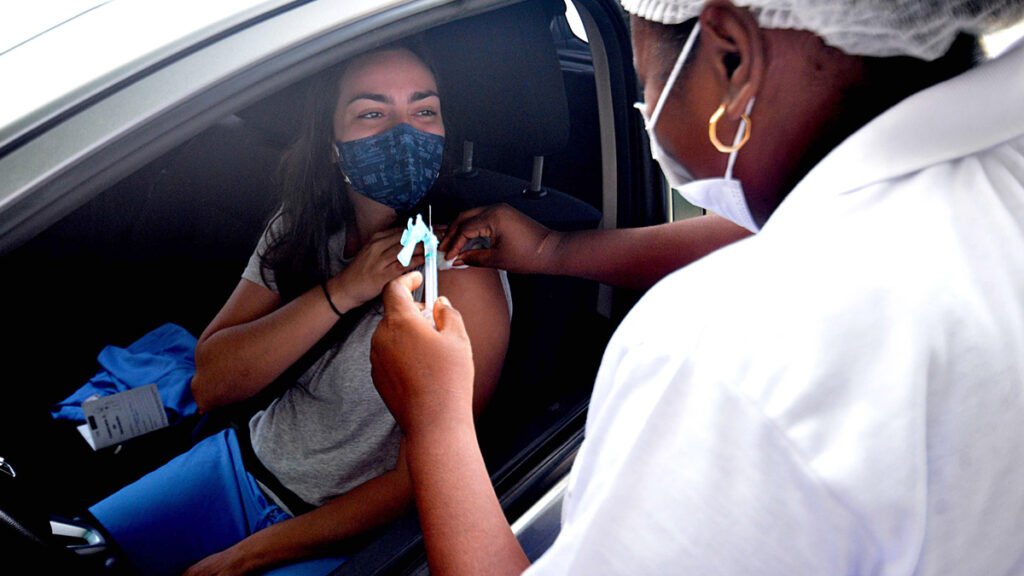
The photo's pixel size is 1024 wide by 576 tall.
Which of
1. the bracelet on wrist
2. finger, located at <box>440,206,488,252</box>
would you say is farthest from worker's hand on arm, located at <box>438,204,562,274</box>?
the bracelet on wrist

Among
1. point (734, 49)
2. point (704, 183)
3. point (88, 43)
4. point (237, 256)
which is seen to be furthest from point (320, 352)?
point (237, 256)

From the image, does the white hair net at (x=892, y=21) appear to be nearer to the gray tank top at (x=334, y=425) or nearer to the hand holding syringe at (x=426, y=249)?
the hand holding syringe at (x=426, y=249)

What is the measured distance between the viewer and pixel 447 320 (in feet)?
3.86

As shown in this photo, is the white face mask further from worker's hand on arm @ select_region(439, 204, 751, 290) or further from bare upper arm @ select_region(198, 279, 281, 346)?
bare upper arm @ select_region(198, 279, 281, 346)

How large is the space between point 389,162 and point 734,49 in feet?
3.03

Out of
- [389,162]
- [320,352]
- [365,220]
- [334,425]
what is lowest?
[334,425]

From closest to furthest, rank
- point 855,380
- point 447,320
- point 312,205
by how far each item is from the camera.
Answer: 1. point 855,380
2. point 447,320
3. point 312,205

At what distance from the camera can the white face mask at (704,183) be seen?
2.83 feet

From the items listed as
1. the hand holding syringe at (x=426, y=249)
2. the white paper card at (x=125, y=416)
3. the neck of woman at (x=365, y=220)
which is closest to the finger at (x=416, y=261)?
the hand holding syringe at (x=426, y=249)

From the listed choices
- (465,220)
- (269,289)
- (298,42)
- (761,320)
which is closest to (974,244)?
(761,320)

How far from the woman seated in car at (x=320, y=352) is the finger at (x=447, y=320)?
34 cm

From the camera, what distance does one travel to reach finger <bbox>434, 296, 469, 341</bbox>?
1151mm

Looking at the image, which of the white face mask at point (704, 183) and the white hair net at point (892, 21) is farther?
the white face mask at point (704, 183)

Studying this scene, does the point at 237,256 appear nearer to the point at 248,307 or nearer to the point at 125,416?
the point at 125,416
